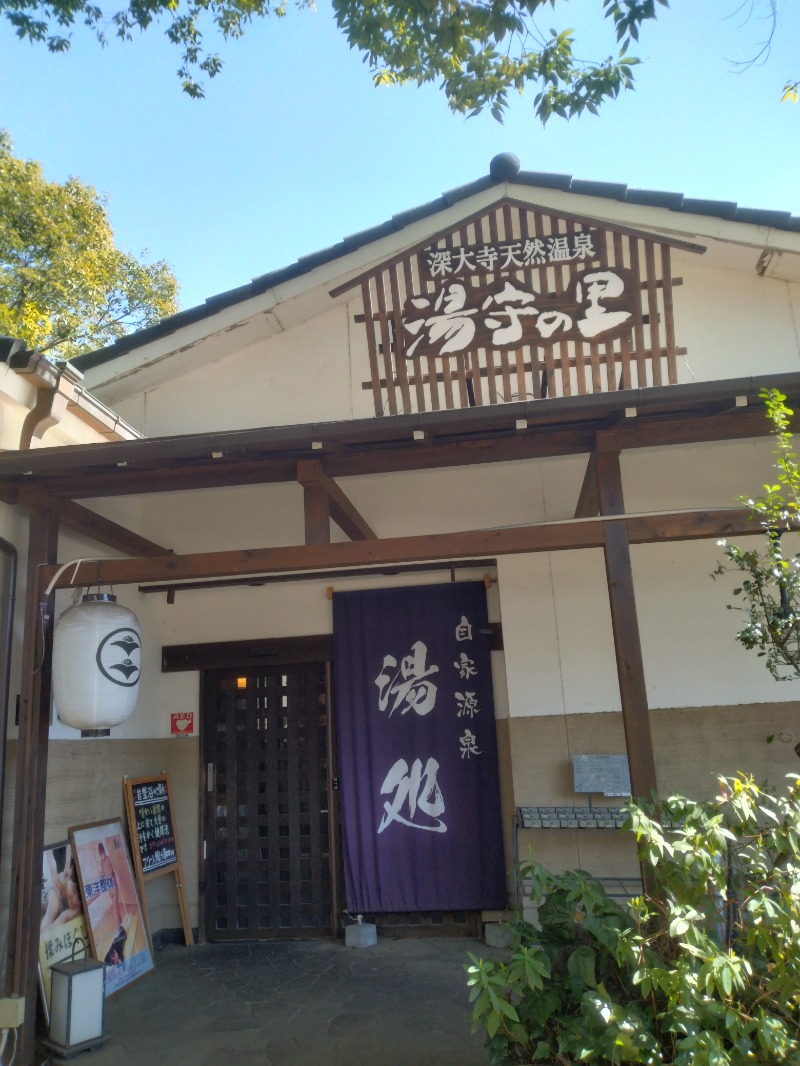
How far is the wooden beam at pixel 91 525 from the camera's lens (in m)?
5.29

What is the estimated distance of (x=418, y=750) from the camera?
6.95 m

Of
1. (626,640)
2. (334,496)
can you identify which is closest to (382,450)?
(334,496)

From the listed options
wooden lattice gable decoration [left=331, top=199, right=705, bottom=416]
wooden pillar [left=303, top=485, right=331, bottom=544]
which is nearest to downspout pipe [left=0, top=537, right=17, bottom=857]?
wooden pillar [left=303, top=485, right=331, bottom=544]

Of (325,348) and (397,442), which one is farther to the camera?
(325,348)

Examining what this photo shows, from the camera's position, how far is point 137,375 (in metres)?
7.24

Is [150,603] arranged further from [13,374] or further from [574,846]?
[574,846]

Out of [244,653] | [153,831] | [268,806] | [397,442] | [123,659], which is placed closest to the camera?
[123,659]

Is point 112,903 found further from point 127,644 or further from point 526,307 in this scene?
point 526,307

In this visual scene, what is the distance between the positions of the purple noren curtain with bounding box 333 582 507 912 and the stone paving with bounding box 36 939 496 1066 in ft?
1.74

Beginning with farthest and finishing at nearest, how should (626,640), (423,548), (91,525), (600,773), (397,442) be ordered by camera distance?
(600,773) → (91,525) → (397,442) → (423,548) → (626,640)

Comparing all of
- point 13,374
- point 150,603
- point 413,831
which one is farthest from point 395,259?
point 413,831

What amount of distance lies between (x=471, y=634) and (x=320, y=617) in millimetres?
1420

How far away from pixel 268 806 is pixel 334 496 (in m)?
3.37

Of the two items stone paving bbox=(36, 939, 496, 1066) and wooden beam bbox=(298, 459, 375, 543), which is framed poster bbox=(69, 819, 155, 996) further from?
wooden beam bbox=(298, 459, 375, 543)
